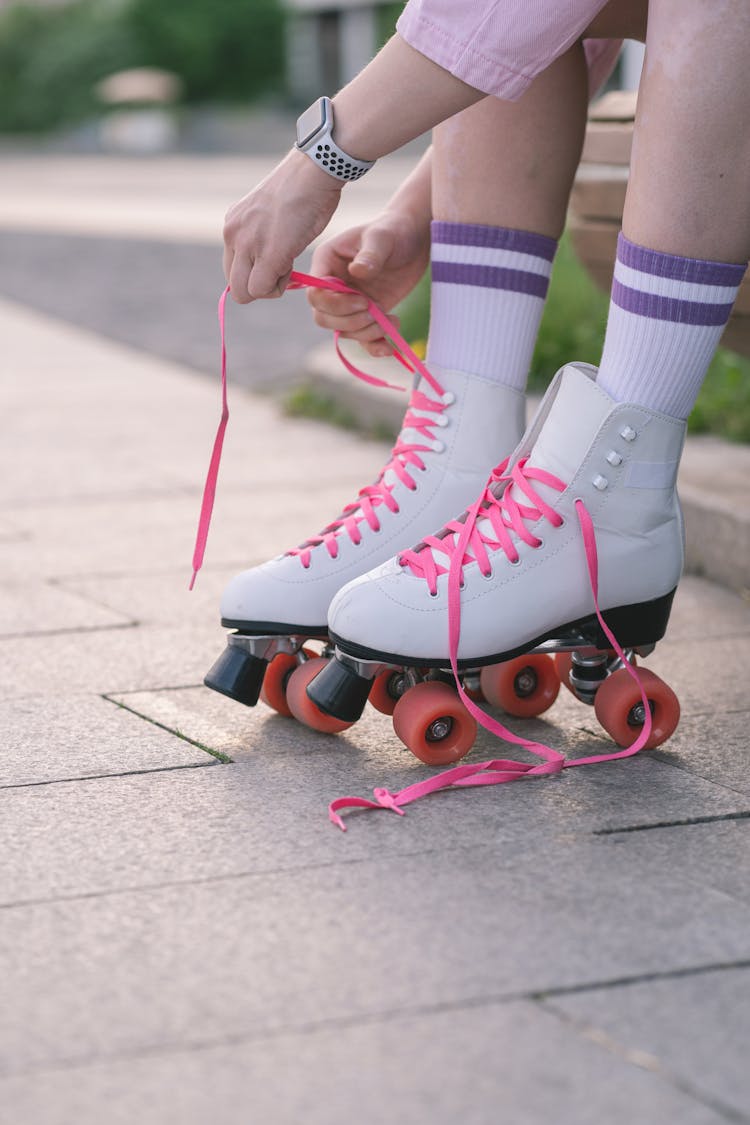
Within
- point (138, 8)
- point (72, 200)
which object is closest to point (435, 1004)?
point (72, 200)

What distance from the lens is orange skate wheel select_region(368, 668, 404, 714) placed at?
1.84m

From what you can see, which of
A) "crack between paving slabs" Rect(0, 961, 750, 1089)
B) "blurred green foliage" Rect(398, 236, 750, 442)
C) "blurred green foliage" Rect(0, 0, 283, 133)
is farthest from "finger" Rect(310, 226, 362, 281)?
"blurred green foliage" Rect(0, 0, 283, 133)

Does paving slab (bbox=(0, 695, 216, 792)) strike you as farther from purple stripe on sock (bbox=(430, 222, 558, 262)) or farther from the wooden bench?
the wooden bench

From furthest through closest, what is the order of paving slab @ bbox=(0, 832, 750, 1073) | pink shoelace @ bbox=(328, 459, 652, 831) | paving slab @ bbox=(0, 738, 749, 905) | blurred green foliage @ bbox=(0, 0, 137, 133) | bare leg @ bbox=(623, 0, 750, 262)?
blurred green foliage @ bbox=(0, 0, 137, 133) < pink shoelace @ bbox=(328, 459, 652, 831) < bare leg @ bbox=(623, 0, 750, 262) < paving slab @ bbox=(0, 738, 749, 905) < paving slab @ bbox=(0, 832, 750, 1073)

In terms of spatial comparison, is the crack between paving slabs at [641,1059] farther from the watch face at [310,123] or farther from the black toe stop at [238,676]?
the watch face at [310,123]

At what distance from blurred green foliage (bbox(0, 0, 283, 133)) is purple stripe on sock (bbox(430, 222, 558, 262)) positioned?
37040 millimetres

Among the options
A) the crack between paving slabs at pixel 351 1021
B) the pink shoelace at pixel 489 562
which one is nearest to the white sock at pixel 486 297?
the pink shoelace at pixel 489 562

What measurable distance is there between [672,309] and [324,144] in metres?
0.43

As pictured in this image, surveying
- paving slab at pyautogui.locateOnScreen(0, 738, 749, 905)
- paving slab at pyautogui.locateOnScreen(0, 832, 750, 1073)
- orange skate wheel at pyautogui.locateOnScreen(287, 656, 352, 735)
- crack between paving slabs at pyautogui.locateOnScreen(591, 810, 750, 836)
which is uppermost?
orange skate wheel at pyautogui.locateOnScreen(287, 656, 352, 735)

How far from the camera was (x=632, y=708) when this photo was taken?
5.77 ft

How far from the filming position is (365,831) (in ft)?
5.03

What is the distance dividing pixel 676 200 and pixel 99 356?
4.36m

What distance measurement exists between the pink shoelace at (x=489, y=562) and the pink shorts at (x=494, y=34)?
43 cm

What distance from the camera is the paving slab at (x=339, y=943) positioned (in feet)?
3.84
